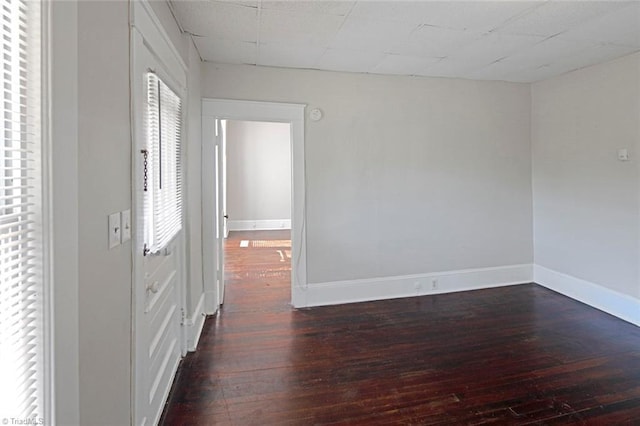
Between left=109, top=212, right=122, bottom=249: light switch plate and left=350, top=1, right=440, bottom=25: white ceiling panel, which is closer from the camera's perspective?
left=109, top=212, right=122, bottom=249: light switch plate

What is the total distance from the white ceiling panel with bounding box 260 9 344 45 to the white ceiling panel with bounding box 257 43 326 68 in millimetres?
118

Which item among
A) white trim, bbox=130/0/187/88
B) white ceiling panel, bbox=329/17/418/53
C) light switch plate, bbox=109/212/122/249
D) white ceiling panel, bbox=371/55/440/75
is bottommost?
light switch plate, bbox=109/212/122/249

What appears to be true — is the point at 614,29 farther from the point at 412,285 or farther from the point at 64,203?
the point at 64,203

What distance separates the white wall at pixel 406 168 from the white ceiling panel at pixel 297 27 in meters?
0.78

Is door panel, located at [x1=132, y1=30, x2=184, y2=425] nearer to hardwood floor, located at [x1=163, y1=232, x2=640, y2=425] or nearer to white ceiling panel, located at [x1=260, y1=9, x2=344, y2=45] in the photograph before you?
hardwood floor, located at [x1=163, y1=232, x2=640, y2=425]

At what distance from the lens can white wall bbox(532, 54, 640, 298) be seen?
11.2 ft

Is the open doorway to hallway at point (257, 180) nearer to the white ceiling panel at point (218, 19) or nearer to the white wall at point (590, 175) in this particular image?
the white wall at point (590, 175)

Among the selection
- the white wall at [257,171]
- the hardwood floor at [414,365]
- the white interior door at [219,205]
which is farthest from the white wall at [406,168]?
the white wall at [257,171]

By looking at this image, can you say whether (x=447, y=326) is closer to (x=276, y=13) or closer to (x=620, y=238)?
(x=620, y=238)

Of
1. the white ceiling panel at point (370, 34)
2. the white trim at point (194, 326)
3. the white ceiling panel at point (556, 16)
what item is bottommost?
the white trim at point (194, 326)

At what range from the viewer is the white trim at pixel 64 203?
96 centimetres

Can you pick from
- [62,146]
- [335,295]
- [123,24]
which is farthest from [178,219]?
[335,295]

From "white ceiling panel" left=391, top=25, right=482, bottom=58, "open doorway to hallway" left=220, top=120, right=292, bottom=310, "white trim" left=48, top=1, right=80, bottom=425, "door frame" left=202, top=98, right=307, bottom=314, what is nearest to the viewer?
"white trim" left=48, top=1, right=80, bottom=425

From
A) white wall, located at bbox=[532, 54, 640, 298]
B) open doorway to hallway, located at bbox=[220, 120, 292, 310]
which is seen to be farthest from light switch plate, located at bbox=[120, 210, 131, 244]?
open doorway to hallway, located at bbox=[220, 120, 292, 310]
